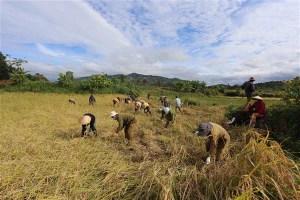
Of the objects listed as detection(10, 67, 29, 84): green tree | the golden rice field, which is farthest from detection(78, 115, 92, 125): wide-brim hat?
detection(10, 67, 29, 84): green tree

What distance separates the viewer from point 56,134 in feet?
17.7

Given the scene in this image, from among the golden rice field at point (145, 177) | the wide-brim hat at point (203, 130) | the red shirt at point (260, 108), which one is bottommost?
the golden rice field at point (145, 177)

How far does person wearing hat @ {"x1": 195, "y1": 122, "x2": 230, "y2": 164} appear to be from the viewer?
3.16m

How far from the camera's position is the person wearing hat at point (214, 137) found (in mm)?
3156

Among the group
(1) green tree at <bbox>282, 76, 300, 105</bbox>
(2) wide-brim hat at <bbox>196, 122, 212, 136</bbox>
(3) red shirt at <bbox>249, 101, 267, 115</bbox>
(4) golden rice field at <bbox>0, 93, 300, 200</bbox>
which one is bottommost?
(4) golden rice field at <bbox>0, 93, 300, 200</bbox>

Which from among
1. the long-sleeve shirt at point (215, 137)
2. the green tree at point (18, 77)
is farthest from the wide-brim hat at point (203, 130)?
the green tree at point (18, 77)

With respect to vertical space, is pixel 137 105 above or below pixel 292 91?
below

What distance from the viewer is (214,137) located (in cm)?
326

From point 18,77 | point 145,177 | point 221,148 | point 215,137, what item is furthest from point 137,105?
point 18,77

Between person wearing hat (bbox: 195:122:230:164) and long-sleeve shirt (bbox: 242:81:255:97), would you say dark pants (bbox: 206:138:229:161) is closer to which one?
person wearing hat (bbox: 195:122:230:164)

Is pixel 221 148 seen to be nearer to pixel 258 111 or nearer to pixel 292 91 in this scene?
pixel 258 111

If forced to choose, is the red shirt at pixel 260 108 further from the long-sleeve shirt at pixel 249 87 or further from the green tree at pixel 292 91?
the green tree at pixel 292 91

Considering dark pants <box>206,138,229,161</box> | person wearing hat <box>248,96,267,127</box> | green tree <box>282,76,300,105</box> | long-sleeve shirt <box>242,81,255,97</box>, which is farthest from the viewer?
long-sleeve shirt <box>242,81,255,97</box>

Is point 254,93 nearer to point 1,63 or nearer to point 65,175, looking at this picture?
point 65,175
